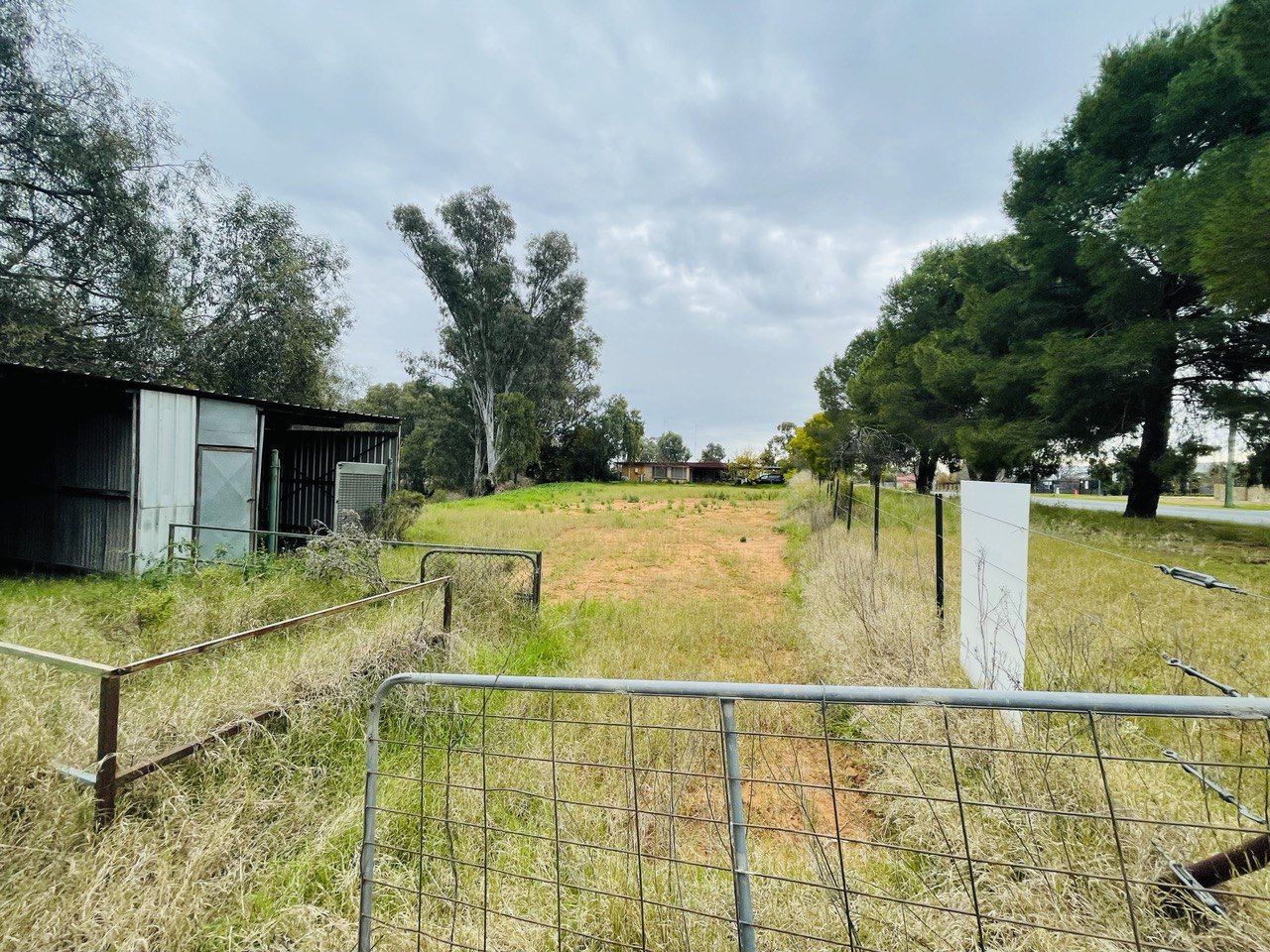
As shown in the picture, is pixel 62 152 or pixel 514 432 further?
pixel 514 432

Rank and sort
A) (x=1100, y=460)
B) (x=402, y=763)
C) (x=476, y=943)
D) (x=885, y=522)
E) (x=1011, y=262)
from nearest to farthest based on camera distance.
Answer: (x=476, y=943) < (x=402, y=763) < (x=885, y=522) < (x=1100, y=460) < (x=1011, y=262)

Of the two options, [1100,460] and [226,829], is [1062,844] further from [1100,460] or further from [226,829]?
[1100,460]

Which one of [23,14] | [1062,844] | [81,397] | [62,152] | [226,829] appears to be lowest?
[226,829]

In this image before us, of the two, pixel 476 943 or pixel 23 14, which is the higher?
pixel 23 14

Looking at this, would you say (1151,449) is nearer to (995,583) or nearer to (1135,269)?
(1135,269)

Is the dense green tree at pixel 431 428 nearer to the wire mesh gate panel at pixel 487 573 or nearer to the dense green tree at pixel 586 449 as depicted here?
the dense green tree at pixel 586 449

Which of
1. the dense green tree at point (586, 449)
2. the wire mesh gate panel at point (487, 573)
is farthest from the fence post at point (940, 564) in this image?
the dense green tree at point (586, 449)

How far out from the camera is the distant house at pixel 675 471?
6491cm

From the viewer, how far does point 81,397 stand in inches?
303

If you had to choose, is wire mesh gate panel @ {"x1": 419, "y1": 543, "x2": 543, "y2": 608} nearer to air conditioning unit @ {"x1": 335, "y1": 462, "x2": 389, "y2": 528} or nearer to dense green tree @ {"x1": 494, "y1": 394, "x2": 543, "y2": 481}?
air conditioning unit @ {"x1": 335, "y1": 462, "x2": 389, "y2": 528}

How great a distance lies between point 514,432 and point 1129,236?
28.8 m

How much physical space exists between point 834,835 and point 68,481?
11.3 m

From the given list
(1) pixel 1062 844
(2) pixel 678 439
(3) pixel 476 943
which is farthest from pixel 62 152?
(2) pixel 678 439

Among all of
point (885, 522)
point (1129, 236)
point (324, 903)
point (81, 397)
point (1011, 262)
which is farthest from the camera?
point (1011, 262)
